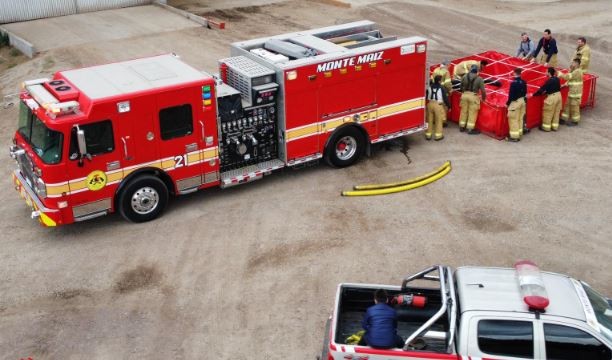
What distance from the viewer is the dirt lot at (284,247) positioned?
10312mm

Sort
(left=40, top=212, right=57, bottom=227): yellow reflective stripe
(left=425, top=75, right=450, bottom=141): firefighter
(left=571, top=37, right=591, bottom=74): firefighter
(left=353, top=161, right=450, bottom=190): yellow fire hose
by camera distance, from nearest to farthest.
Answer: (left=40, top=212, right=57, bottom=227): yellow reflective stripe < (left=353, top=161, right=450, bottom=190): yellow fire hose < (left=425, top=75, right=450, bottom=141): firefighter < (left=571, top=37, right=591, bottom=74): firefighter

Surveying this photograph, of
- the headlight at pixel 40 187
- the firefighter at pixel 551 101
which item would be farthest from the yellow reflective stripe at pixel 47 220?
the firefighter at pixel 551 101

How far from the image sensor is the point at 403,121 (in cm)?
1541

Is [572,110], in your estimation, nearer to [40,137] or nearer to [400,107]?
[400,107]

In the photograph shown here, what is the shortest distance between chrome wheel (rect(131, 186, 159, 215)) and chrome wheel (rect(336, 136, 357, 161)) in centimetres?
393

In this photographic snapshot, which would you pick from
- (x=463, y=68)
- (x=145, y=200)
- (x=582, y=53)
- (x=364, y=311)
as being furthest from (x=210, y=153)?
(x=582, y=53)

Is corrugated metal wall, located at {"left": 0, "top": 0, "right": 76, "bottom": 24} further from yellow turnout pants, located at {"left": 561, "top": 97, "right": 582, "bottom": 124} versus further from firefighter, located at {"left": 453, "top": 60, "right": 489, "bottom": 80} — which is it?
yellow turnout pants, located at {"left": 561, "top": 97, "right": 582, "bottom": 124}

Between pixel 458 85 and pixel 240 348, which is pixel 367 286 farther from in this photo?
pixel 458 85

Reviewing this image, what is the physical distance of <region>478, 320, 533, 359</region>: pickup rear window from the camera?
25.6 ft

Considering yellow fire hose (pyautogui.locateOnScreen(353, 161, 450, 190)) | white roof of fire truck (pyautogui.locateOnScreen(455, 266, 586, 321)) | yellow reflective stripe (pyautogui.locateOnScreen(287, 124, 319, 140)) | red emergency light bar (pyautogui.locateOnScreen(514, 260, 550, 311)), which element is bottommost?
yellow fire hose (pyautogui.locateOnScreen(353, 161, 450, 190))

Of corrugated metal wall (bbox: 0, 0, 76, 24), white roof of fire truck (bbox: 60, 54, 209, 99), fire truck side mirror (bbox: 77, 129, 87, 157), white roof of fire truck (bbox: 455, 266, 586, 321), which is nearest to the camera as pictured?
white roof of fire truck (bbox: 455, 266, 586, 321)

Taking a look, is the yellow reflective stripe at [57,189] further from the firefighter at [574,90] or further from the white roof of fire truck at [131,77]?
the firefighter at [574,90]

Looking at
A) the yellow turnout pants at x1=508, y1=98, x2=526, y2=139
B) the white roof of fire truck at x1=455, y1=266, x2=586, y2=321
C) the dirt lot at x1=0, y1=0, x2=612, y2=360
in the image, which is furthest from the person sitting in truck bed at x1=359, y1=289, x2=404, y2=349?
the yellow turnout pants at x1=508, y1=98, x2=526, y2=139

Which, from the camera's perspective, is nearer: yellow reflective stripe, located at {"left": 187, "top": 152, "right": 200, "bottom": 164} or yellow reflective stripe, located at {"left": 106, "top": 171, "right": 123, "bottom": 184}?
yellow reflective stripe, located at {"left": 106, "top": 171, "right": 123, "bottom": 184}
